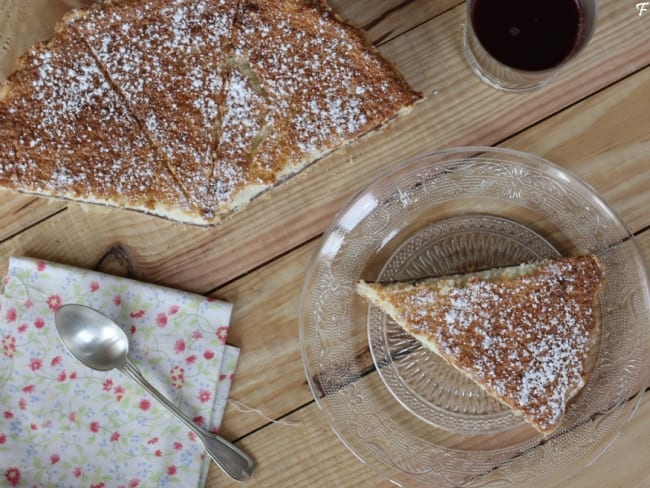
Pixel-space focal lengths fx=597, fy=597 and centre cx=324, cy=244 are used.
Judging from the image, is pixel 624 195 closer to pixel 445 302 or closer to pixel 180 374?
pixel 445 302

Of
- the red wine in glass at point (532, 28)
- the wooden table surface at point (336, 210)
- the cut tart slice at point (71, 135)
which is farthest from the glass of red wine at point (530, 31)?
the cut tart slice at point (71, 135)

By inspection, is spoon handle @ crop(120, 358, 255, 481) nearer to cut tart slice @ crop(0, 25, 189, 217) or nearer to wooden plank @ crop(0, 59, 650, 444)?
wooden plank @ crop(0, 59, 650, 444)

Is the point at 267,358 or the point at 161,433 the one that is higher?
the point at 267,358

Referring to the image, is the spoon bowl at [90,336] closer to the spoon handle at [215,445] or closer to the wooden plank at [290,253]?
the spoon handle at [215,445]

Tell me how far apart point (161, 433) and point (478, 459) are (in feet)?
3.02

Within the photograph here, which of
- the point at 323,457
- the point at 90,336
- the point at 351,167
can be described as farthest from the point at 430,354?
the point at 90,336

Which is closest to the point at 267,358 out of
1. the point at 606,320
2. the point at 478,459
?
the point at 478,459

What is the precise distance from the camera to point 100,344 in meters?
1.66

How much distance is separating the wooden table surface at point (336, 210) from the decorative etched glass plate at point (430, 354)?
0.27ft

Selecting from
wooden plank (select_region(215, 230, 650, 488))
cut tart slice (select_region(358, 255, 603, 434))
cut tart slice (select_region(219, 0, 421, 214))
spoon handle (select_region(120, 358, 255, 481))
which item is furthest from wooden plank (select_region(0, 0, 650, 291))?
wooden plank (select_region(215, 230, 650, 488))

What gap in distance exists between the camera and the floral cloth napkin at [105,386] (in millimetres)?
1694

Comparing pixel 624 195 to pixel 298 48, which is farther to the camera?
pixel 624 195

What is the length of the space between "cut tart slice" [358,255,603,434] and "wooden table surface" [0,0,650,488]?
0.95ft

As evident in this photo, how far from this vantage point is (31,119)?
1.60m
